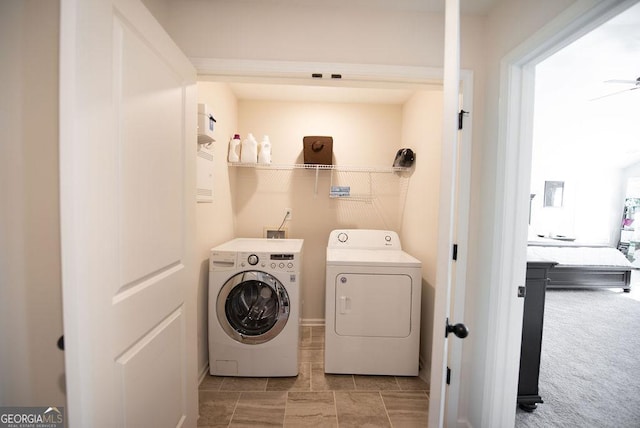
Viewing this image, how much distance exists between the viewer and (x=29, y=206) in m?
0.81

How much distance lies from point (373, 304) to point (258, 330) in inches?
36.1

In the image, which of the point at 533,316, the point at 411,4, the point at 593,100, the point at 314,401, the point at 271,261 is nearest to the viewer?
the point at 411,4

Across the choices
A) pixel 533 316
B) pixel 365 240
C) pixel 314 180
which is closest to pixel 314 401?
pixel 365 240

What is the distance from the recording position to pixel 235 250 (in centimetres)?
190

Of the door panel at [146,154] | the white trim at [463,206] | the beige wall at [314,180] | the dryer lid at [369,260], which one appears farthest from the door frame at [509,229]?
the door panel at [146,154]

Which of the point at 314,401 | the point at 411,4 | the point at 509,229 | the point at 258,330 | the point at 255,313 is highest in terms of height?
the point at 411,4

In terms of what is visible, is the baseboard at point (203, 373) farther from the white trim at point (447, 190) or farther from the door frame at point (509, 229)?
the door frame at point (509, 229)

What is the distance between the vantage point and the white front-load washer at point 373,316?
6.15ft

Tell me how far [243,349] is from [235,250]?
29.9 inches

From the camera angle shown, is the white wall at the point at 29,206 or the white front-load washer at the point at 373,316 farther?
the white front-load washer at the point at 373,316

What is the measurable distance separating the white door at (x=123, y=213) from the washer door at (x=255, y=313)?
0.62 metres

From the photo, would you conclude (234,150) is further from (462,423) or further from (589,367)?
(589,367)

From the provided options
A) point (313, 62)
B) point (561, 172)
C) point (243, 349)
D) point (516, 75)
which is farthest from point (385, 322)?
point (561, 172)

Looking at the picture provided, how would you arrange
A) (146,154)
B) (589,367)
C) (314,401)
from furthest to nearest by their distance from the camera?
(589,367)
(314,401)
(146,154)
